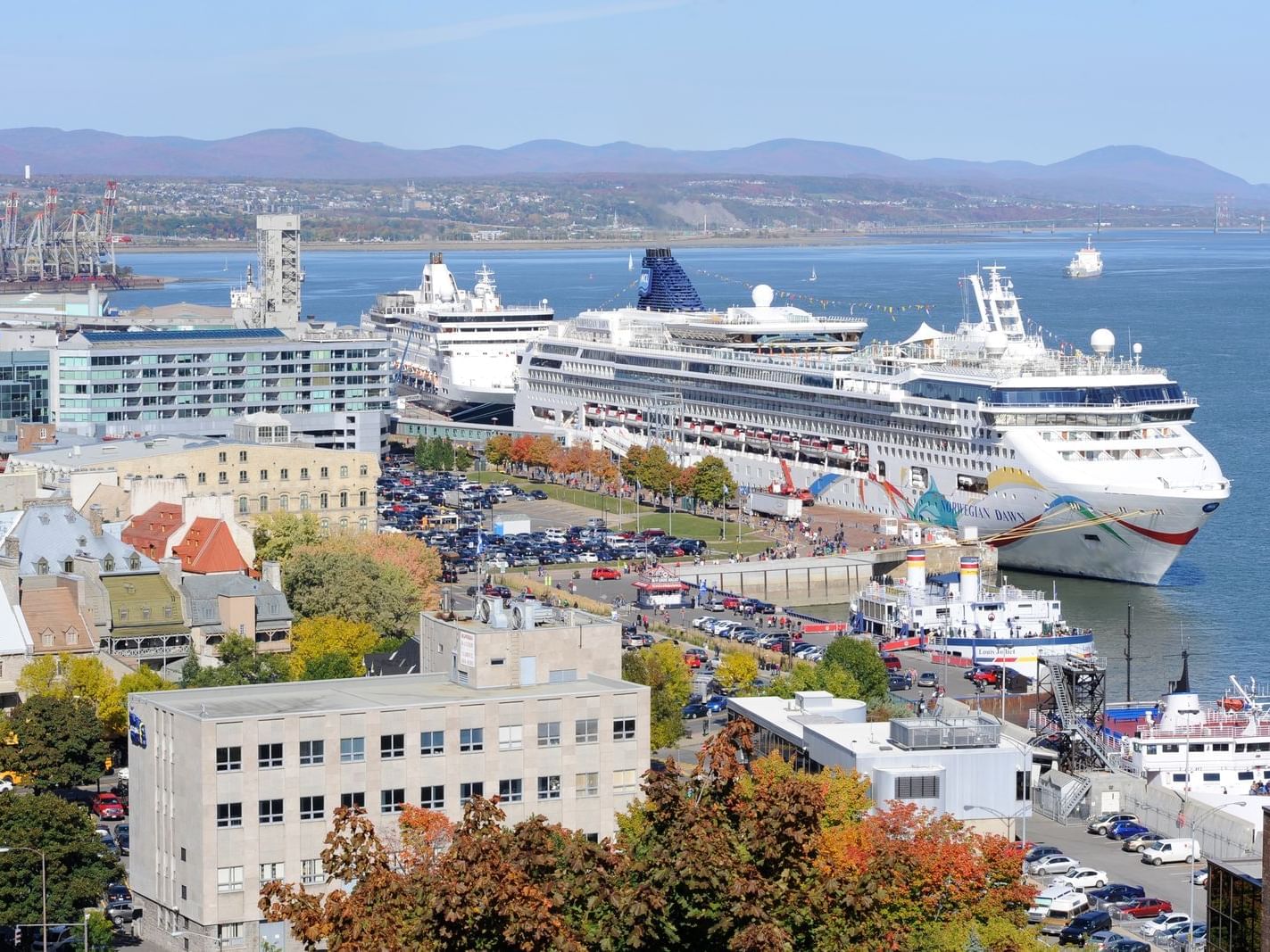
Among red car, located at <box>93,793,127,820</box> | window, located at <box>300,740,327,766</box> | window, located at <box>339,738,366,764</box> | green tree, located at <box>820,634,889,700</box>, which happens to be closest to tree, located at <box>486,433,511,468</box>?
green tree, located at <box>820,634,889,700</box>

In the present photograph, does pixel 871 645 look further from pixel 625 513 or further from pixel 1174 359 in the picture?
pixel 1174 359

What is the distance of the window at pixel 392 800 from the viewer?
27484 millimetres

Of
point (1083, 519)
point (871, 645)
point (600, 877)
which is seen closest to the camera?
point (600, 877)

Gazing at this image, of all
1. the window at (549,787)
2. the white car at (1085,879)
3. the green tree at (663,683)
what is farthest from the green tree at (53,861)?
the white car at (1085,879)

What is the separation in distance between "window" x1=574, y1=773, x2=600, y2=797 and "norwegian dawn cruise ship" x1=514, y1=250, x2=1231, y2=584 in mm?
33772

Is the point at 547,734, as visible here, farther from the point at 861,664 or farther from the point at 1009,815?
the point at 861,664

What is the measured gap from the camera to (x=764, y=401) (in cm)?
7675

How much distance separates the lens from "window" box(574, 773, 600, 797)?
28516mm

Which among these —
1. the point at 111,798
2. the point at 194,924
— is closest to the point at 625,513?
the point at 111,798

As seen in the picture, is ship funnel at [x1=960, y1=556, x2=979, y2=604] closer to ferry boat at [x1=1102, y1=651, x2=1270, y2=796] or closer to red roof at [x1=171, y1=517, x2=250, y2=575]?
ferry boat at [x1=1102, y1=651, x2=1270, y2=796]

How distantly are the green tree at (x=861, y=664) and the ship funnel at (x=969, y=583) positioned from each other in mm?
8696

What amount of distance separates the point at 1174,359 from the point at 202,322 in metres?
44.1

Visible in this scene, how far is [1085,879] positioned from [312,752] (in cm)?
953

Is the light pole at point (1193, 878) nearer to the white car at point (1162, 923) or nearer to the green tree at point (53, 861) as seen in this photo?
the white car at point (1162, 923)
